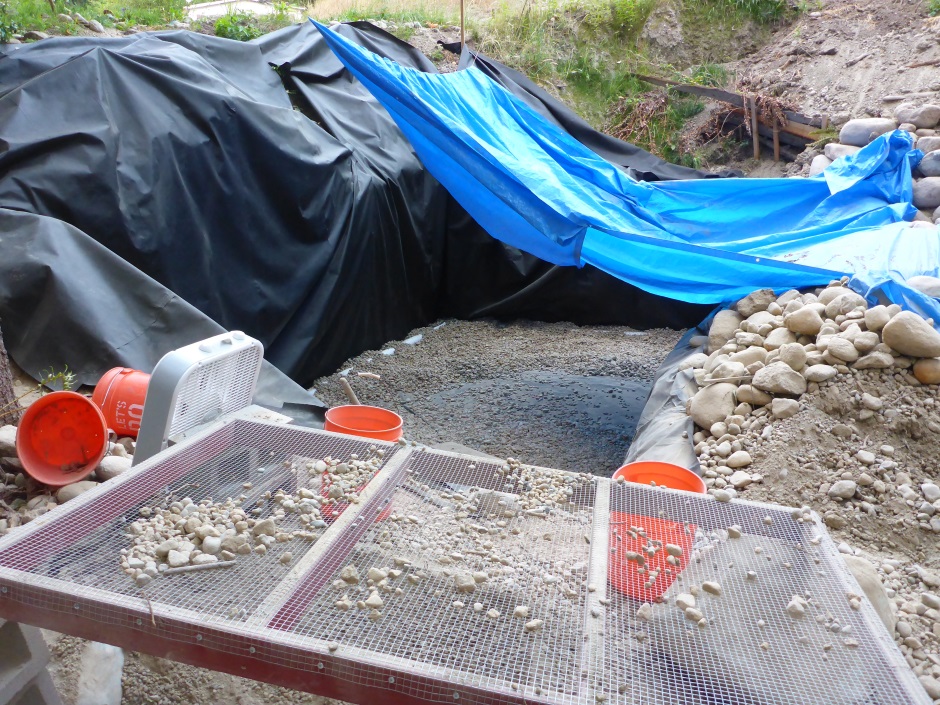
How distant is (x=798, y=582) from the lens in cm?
121

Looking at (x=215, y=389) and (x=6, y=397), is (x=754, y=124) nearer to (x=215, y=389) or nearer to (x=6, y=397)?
(x=215, y=389)

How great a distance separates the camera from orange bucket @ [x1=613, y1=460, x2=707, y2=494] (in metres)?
2.02

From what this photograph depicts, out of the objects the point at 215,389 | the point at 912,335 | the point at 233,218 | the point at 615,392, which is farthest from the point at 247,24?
the point at 912,335

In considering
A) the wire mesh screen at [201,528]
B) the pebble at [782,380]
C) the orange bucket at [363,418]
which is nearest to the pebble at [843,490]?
the pebble at [782,380]

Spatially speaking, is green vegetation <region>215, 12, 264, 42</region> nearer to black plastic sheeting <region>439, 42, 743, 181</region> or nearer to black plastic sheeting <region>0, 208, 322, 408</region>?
black plastic sheeting <region>439, 42, 743, 181</region>

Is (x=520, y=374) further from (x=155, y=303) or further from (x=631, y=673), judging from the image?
(x=631, y=673)

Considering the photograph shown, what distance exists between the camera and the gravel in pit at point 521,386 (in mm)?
3338

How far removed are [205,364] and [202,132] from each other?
78.0 inches

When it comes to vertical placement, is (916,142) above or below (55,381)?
above

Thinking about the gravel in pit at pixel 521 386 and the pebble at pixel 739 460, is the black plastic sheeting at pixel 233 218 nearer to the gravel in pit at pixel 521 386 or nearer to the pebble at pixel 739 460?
the gravel in pit at pixel 521 386

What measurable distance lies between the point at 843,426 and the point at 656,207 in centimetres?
206

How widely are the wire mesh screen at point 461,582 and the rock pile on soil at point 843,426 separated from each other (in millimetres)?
958

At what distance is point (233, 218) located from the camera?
130 inches

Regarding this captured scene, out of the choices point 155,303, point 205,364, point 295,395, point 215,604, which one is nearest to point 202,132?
point 155,303
